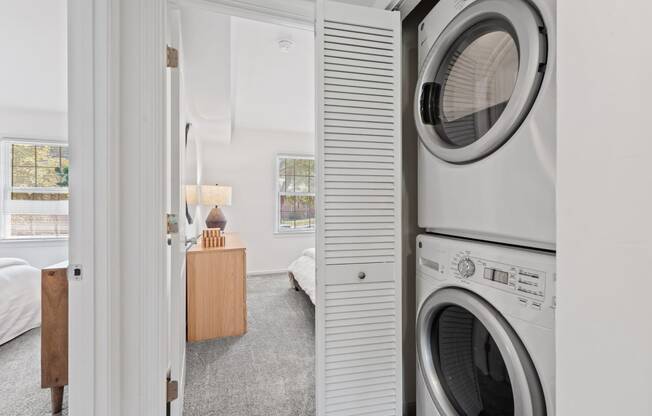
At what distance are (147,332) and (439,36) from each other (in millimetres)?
1613

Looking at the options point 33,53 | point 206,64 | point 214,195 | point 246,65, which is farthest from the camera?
point 214,195

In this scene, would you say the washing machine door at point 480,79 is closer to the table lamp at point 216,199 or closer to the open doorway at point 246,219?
the open doorway at point 246,219

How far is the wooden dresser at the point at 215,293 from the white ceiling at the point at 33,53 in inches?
68.6

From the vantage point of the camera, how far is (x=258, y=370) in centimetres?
205

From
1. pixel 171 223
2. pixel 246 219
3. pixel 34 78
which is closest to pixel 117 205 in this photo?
pixel 171 223

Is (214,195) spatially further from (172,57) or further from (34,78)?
(172,57)

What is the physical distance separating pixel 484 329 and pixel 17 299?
323cm

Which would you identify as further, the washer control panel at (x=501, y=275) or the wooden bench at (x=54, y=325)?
the wooden bench at (x=54, y=325)

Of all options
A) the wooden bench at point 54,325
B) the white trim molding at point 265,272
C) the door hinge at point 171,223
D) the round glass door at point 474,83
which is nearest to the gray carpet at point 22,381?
the wooden bench at point 54,325

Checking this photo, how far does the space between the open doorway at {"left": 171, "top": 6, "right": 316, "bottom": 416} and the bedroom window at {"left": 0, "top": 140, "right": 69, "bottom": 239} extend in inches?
38.3

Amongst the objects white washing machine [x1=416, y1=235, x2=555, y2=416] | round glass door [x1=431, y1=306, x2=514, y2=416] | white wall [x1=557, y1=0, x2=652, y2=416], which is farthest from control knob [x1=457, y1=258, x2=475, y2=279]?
white wall [x1=557, y1=0, x2=652, y2=416]

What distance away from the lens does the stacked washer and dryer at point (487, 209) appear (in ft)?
2.50

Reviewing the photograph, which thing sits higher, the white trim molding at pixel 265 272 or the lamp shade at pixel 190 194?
the lamp shade at pixel 190 194

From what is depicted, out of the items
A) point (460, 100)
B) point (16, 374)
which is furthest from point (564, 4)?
point (16, 374)
